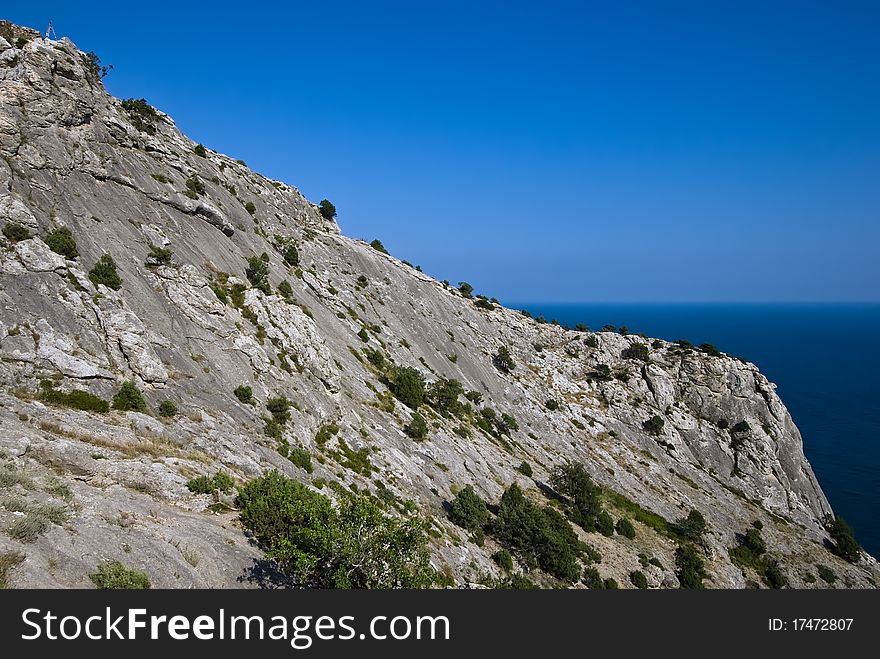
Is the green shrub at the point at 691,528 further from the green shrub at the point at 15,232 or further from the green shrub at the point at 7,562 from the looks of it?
the green shrub at the point at 15,232

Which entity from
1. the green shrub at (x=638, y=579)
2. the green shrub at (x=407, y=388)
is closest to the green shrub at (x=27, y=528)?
the green shrub at (x=407, y=388)

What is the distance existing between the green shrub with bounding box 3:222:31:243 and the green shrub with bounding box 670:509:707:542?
209 feet

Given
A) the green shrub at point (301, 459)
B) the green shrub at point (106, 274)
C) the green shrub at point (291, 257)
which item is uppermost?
the green shrub at point (291, 257)

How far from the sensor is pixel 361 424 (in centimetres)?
3722

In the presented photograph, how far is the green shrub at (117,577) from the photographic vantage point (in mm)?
11977

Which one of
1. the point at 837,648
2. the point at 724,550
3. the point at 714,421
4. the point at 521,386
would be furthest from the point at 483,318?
the point at 837,648

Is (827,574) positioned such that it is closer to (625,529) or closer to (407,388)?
(625,529)

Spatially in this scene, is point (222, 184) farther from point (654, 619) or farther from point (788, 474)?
point (788, 474)

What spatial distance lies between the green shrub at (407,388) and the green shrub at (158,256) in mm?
23900

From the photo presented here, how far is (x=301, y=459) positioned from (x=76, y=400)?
12.3 metres

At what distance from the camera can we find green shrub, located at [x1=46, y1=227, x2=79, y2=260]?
88.0ft

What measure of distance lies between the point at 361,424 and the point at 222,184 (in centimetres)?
3758

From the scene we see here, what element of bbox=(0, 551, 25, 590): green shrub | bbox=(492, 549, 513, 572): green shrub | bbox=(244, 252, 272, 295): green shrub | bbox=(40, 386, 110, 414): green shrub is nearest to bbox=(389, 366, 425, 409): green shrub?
bbox=(244, 252, 272, 295): green shrub

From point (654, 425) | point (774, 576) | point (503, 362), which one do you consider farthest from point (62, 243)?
point (654, 425)
